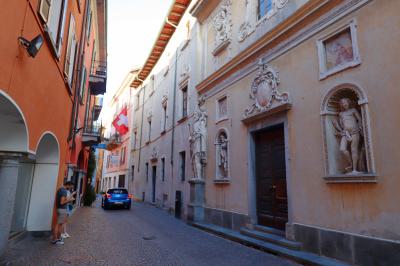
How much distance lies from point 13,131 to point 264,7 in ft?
26.0

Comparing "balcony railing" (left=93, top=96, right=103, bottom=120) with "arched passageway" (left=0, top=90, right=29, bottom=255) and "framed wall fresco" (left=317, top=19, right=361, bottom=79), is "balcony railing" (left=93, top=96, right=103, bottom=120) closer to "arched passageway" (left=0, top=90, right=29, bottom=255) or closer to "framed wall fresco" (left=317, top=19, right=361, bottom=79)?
"arched passageway" (left=0, top=90, right=29, bottom=255)

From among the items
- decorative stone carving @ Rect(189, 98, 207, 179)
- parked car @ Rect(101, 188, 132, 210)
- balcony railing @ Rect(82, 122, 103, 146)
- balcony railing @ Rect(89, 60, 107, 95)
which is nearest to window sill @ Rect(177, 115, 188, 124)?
decorative stone carving @ Rect(189, 98, 207, 179)

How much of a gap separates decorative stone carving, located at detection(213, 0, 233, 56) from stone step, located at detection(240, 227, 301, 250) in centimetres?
688

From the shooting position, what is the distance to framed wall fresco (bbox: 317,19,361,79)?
19.9ft

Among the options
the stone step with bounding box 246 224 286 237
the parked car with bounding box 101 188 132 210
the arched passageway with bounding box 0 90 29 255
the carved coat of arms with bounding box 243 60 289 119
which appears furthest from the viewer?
the parked car with bounding box 101 188 132 210

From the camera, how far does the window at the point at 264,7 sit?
9172 millimetres

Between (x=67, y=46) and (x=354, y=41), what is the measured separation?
7.62 metres

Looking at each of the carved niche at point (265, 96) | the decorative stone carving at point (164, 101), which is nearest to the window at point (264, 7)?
the carved niche at point (265, 96)

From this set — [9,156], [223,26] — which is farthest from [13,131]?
[223,26]

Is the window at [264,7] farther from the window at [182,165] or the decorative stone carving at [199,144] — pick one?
the window at [182,165]

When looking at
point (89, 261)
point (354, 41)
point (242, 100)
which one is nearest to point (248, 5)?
point (242, 100)

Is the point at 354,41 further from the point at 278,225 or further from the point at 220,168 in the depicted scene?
the point at 220,168

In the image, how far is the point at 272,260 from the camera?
20.9ft

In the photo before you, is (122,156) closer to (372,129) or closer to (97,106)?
(97,106)
